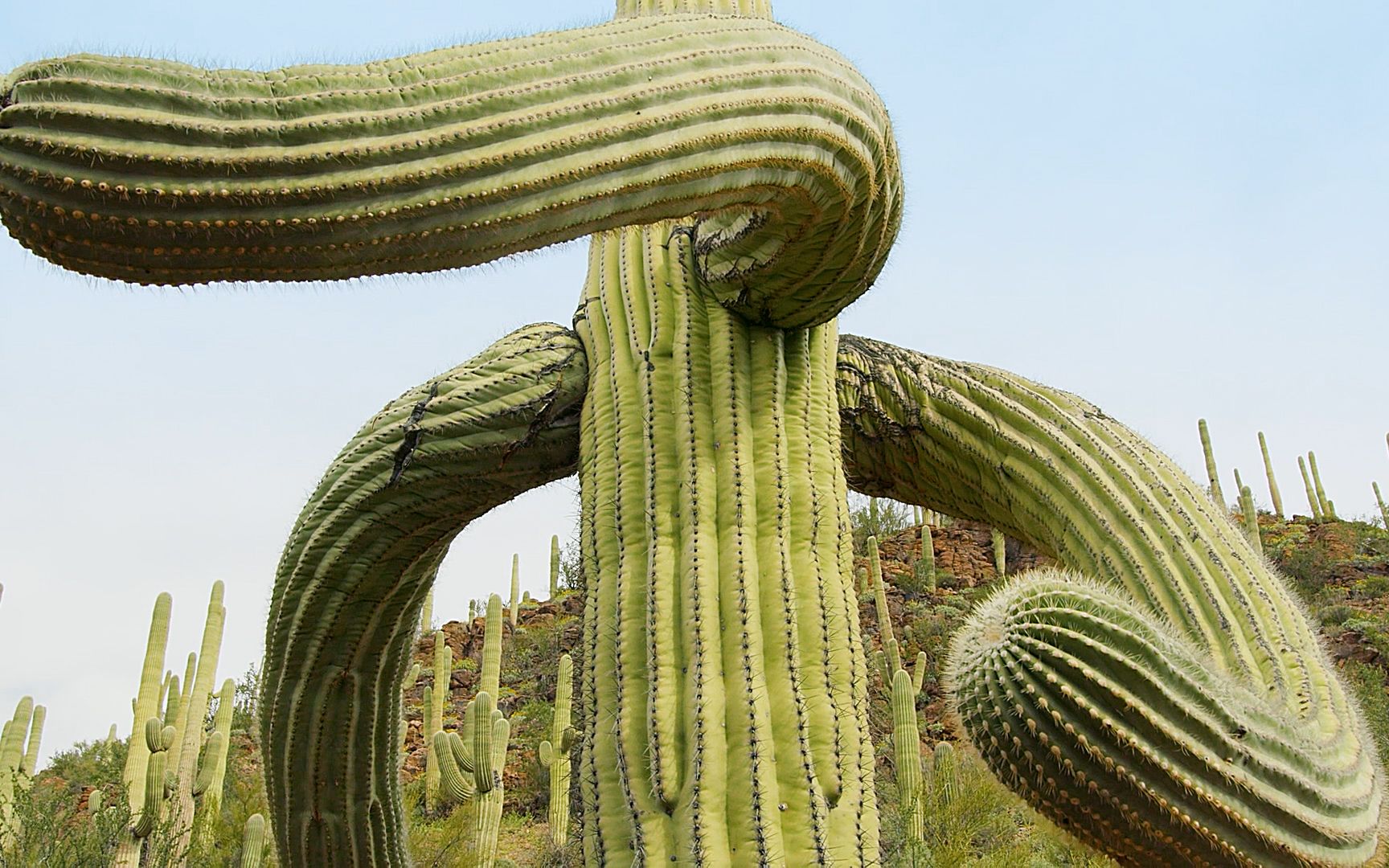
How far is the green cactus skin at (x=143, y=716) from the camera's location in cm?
841

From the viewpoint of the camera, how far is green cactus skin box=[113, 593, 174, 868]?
8.41 meters

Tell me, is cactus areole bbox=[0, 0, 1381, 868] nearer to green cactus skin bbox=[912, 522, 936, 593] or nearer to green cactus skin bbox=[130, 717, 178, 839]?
green cactus skin bbox=[130, 717, 178, 839]

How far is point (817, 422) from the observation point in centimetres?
292

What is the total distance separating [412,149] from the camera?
1768mm

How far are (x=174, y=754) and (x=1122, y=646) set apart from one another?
9.84 metres

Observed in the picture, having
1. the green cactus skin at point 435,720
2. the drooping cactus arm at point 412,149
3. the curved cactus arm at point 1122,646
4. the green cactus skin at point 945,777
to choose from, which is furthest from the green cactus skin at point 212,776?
the drooping cactus arm at point 412,149

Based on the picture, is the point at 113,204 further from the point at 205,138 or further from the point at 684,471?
the point at 684,471

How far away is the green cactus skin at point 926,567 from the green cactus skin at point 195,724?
9466 millimetres

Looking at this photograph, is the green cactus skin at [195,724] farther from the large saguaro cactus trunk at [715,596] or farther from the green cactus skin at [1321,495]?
the green cactus skin at [1321,495]

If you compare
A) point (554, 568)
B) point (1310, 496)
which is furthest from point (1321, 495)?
point (554, 568)

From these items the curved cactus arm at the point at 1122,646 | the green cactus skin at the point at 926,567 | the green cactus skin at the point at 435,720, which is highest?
the green cactus skin at the point at 926,567

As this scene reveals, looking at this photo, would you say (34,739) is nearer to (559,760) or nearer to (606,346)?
(559,760)

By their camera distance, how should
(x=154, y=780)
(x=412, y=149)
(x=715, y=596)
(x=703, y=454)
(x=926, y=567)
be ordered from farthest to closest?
(x=926, y=567), (x=154, y=780), (x=703, y=454), (x=715, y=596), (x=412, y=149)

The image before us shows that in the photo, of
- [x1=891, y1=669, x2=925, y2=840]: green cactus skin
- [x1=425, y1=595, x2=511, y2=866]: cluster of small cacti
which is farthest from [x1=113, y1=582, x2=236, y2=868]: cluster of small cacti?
[x1=891, y1=669, x2=925, y2=840]: green cactus skin
